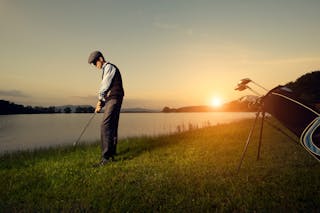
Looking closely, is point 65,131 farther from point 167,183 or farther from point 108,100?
point 167,183

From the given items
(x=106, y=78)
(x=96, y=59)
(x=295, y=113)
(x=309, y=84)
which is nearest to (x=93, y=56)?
(x=96, y=59)

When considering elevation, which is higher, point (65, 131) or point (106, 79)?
point (106, 79)

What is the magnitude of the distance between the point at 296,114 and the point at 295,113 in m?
0.03

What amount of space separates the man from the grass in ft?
2.09

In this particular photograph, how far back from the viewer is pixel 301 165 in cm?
792

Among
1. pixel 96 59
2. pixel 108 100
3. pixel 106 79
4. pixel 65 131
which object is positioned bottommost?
pixel 65 131

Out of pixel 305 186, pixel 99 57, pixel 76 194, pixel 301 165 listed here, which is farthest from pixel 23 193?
A: pixel 301 165

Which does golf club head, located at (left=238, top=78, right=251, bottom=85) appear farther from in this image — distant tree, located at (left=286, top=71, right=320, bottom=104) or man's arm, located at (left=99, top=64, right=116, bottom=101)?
distant tree, located at (left=286, top=71, right=320, bottom=104)

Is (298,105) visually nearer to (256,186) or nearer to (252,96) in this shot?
(252,96)

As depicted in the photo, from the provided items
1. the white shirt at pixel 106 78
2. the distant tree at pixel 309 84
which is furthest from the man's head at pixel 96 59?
the distant tree at pixel 309 84

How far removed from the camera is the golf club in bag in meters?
5.57

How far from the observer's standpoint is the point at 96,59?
28.9 ft

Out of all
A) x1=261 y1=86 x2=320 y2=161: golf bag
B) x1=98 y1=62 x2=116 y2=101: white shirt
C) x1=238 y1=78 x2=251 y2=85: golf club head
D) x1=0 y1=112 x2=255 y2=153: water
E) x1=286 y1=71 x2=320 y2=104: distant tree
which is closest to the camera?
x1=261 y1=86 x2=320 y2=161: golf bag

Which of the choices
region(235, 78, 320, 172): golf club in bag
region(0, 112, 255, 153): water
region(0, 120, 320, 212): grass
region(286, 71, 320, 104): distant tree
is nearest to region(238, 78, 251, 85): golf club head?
region(235, 78, 320, 172): golf club in bag
